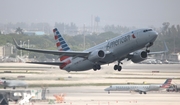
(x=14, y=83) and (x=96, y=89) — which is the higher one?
(x=14, y=83)

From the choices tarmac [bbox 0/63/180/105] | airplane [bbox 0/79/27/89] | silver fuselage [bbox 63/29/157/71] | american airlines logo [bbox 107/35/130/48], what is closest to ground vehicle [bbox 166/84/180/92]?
tarmac [bbox 0/63/180/105]

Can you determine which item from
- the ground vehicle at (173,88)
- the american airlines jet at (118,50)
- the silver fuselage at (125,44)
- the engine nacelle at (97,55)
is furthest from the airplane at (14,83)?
the engine nacelle at (97,55)

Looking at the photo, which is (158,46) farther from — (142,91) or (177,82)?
(142,91)

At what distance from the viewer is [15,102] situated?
67938 mm

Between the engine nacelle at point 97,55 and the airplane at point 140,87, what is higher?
the engine nacelle at point 97,55

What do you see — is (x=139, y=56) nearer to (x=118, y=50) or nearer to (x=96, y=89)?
(x=118, y=50)

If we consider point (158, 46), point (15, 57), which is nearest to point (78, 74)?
point (158, 46)

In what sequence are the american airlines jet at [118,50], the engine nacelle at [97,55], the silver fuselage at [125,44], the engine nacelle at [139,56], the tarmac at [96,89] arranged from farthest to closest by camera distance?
1. the tarmac at [96,89]
2. the engine nacelle at [139,56]
3. the engine nacelle at [97,55]
4. the american airlines jet at [118,50]
5. the silver fuselage at [125,44]

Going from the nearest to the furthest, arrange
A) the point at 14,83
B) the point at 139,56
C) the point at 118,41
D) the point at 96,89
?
the point at 118,41, the point at 139,56, the point at 14,83, the point at 96,89

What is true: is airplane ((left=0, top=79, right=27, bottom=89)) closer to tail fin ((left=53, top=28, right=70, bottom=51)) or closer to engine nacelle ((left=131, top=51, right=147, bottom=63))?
tail fin ((left=53, top=28, right=70, bottom=51))

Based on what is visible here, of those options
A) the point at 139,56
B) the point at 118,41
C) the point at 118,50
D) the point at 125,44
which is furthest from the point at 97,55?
the point at 139,56

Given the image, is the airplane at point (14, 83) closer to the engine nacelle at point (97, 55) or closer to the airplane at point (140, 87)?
the airplane at point (140, 87)

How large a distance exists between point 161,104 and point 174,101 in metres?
4.28

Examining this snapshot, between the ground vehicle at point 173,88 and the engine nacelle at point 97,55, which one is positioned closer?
the engine nacelle at point 97,55
